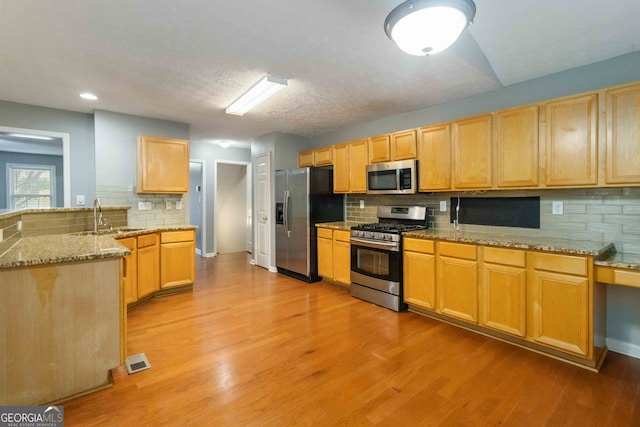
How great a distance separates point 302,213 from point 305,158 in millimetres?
1116

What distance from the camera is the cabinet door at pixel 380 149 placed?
3.82 m

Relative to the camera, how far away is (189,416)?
1691 mm

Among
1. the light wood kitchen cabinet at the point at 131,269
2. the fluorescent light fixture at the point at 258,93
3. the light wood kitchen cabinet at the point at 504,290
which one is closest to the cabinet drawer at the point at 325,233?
the fluorescent light fixture at the point at 258,93

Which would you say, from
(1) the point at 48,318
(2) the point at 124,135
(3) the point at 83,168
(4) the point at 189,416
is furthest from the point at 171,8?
(3) the point at 83,168

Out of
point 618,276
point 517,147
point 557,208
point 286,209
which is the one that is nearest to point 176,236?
point 286,209

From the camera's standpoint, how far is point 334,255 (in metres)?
4.25

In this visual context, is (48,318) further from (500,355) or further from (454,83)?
(454,83)

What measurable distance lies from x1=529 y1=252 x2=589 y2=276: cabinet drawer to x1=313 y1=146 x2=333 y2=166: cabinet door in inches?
119

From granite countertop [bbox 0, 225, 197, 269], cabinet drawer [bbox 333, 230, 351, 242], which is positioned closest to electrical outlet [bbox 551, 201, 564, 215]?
cabinet drawer [bbox 333, 230, 351, 242]

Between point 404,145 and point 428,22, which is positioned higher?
point 428,22

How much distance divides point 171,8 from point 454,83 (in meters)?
2.56

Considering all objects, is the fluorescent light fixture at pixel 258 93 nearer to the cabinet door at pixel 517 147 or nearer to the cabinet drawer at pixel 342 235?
the cabinet drawer at pixel 342 235

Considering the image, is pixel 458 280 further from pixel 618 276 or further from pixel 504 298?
pixel 618 276

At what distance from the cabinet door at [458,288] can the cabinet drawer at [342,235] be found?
1328 mm
